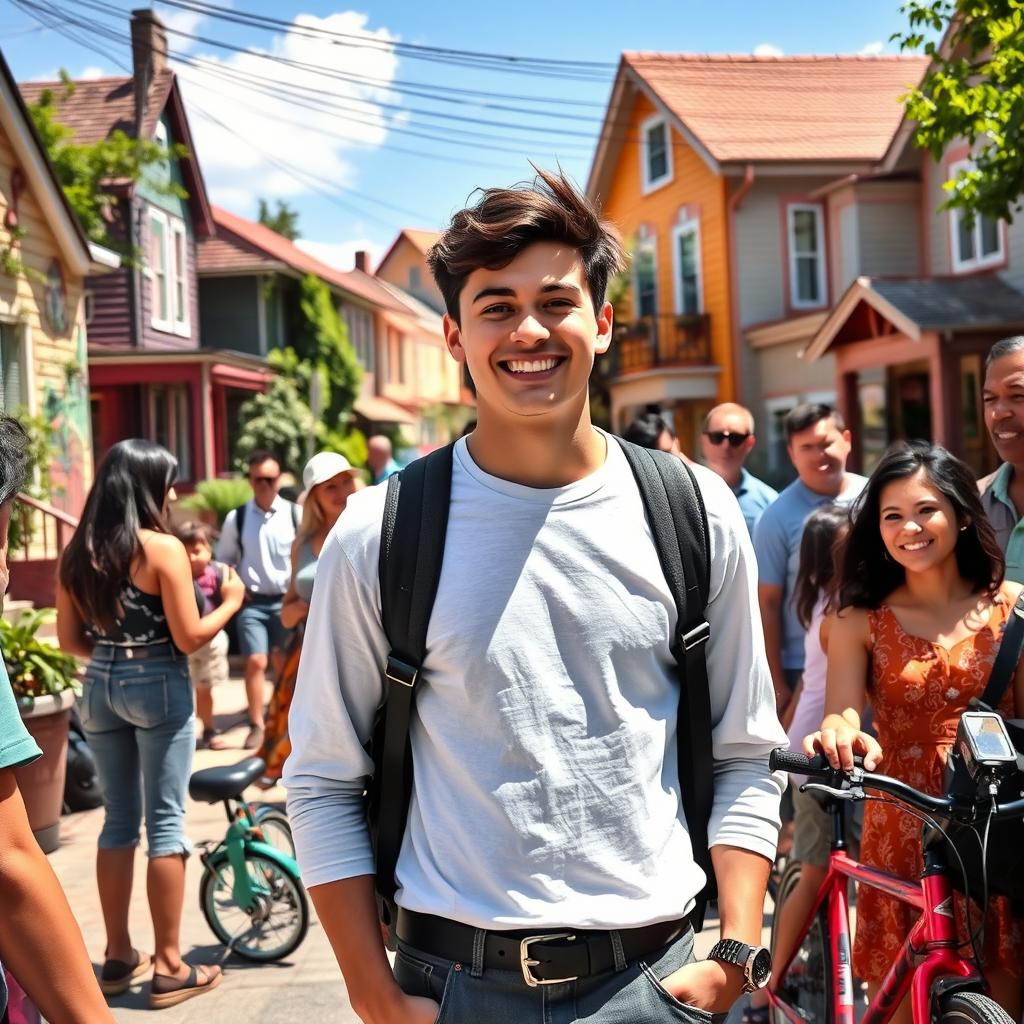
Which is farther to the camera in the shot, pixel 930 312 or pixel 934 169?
pixel 934 169

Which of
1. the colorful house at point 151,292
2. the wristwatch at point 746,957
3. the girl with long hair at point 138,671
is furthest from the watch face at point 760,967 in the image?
the colorful house at point 151,292

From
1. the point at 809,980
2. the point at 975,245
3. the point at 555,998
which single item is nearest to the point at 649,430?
the point at 809,980

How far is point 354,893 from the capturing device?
227 cm

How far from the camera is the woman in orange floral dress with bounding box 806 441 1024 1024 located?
12.4 feet

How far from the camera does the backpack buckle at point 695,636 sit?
2.34 metres

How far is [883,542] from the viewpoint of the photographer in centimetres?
403

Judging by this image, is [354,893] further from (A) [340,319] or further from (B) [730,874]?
(A) [340,319]

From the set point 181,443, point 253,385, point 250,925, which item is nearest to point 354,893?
point 250,925

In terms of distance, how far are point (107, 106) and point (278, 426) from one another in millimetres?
7820

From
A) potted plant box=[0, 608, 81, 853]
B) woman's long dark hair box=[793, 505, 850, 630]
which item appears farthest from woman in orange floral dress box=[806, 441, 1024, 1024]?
potted plant box=[0, 608, 81, 853]

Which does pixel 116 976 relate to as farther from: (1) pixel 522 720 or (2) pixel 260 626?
(2) pixel 260 626

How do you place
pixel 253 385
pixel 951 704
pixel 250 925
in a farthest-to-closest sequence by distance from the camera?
pixel 253 385
pixel 250 925
pixel 951 704

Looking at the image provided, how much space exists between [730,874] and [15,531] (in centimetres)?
1326

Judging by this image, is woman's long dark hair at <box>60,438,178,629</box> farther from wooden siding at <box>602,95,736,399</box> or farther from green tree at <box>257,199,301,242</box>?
green tree at <box>257,199,301,242</box>
